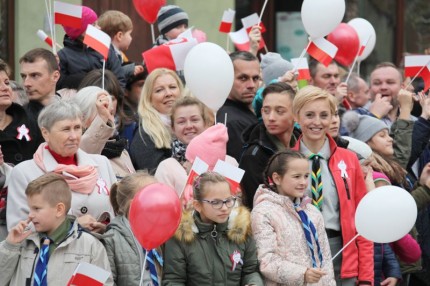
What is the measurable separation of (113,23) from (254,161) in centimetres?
273

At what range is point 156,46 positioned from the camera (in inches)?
→ 379

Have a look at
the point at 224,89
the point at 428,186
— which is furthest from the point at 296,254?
the point at 428,186

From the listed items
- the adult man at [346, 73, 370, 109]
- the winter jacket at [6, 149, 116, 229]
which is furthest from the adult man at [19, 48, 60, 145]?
the adult man at [346, 73, 370, 109]

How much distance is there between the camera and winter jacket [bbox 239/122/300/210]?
25.7 ft

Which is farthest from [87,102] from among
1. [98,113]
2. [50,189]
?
[50,189]

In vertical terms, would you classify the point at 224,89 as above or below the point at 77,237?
above

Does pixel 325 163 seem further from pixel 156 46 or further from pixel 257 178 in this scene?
pixel 156 46

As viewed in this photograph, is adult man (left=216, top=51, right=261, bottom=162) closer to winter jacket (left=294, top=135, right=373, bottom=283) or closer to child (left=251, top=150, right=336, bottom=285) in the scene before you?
winter jacket (left=294, top=135, right=373, bottom=283)

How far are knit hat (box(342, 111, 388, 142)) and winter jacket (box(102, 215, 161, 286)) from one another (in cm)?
280

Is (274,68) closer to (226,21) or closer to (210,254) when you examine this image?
(226,21)

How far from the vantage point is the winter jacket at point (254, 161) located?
7.84 m

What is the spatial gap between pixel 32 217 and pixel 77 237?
0.90 ft

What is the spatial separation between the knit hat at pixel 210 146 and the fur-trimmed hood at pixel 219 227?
545 millimetres

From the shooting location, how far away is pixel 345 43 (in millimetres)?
10625
